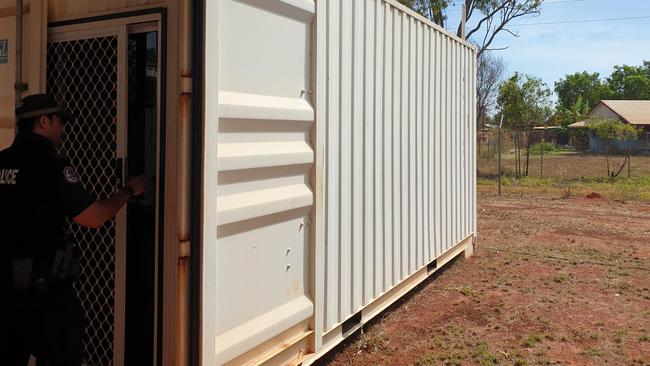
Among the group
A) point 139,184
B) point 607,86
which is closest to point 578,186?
point 139,184

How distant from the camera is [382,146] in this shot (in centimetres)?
515

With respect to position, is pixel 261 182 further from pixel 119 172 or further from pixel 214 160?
pixel 119 172

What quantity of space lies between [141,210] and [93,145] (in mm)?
533

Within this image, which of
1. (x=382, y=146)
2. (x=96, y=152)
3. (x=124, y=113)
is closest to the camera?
(x=124, y=113)

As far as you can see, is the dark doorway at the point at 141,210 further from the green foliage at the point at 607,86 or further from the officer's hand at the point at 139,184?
the green foliage at the point at 607,86

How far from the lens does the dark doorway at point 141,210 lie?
3.25m

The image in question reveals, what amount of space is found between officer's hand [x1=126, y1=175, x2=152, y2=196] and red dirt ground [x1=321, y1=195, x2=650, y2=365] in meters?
2.14

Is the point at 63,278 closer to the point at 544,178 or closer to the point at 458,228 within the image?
the point at 458,228

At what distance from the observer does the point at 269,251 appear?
3.53 m

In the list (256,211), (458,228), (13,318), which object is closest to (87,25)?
(256,211)

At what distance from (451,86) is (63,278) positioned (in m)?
5.47

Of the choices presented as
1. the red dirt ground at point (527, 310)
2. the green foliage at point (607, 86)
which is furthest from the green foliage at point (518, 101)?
the green foliage at point (607, 86)

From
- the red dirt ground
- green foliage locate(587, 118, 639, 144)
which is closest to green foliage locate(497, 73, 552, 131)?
green foliage locate(587, 118, 639, 144)

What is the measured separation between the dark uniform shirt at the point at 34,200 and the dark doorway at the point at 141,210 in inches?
Result: 23.9
